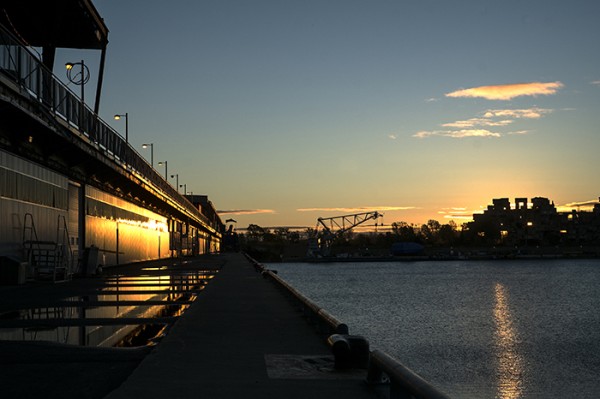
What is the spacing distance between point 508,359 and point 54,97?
79.7ft

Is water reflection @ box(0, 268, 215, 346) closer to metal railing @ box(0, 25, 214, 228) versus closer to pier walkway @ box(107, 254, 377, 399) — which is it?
pier walkway @ box(107, 254, 377, 399)

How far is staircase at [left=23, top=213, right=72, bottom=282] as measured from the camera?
31531 millimetres

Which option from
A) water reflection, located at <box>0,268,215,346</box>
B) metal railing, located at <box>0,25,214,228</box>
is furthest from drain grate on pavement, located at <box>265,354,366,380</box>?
metal railing, located at <box>0,25,214,228</box>

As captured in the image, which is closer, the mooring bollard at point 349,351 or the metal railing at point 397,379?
the metal railing at point 397,379

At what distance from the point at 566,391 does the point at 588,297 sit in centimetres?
6361

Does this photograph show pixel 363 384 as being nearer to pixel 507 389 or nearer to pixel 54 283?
pixel 507 389

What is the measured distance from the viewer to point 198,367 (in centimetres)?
1076

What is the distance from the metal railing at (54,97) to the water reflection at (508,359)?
20375 millimetres

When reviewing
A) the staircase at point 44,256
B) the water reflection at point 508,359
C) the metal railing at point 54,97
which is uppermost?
the metal railing at point 54,97

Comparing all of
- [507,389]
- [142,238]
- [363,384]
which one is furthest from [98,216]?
[363,384]

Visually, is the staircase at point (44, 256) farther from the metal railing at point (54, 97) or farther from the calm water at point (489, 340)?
the calm water at point (489, 340)

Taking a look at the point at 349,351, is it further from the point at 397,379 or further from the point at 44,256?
the point at 44,256

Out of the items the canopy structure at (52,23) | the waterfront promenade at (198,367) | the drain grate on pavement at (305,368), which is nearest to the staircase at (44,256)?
the canopy structure at (52,23)

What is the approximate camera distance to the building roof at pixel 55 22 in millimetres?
38969
